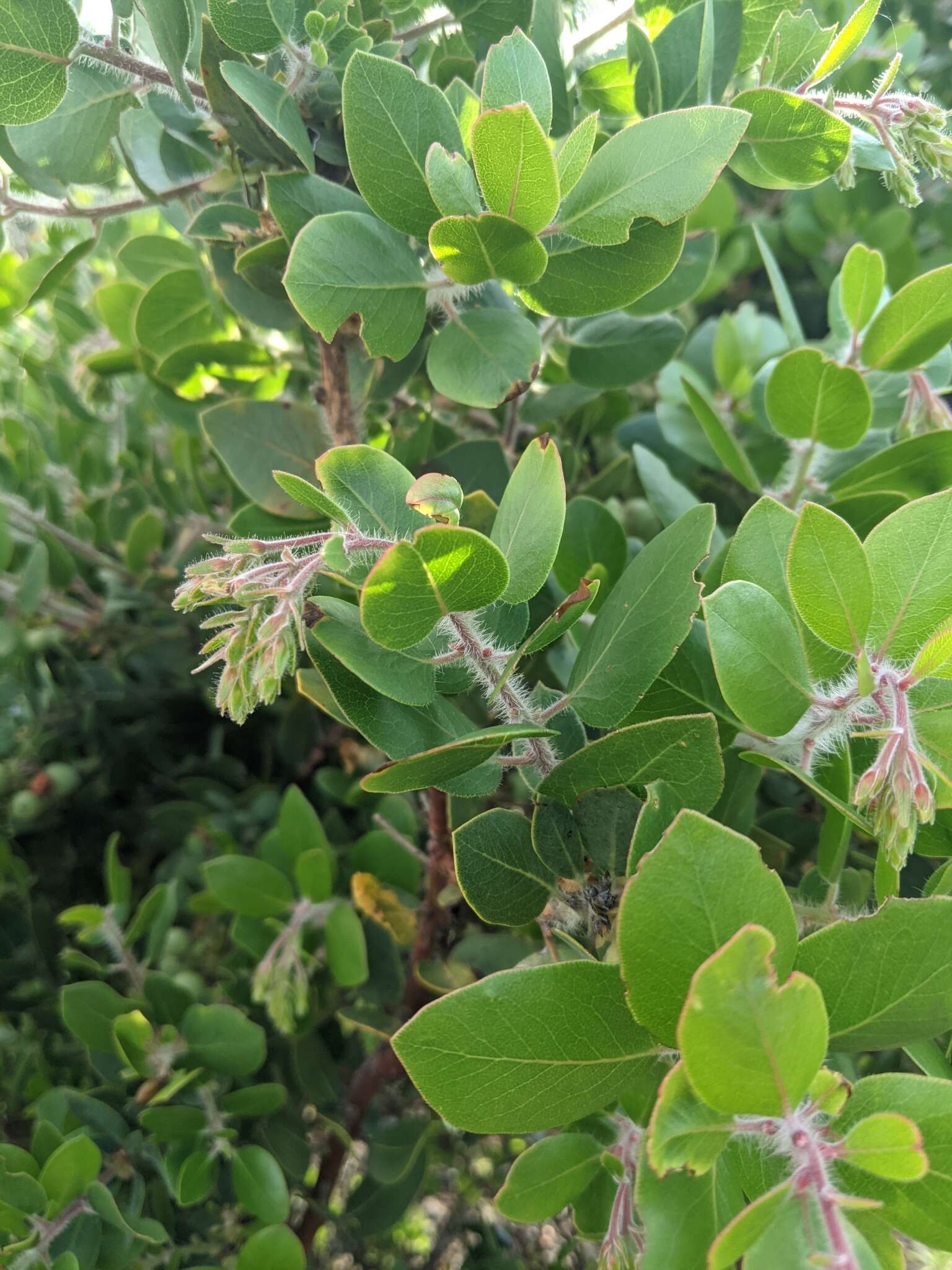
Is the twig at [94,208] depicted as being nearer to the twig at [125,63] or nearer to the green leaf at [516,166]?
the twig at [125,63]

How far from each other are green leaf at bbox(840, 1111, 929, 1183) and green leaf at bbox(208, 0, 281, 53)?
0.89 meters

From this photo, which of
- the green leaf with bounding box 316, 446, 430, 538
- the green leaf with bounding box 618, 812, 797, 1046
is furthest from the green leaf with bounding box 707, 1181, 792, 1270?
the green leaf with bounding box 316, 446, 430, 538

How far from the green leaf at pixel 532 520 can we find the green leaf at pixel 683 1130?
308mm

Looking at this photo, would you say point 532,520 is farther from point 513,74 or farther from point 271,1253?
point 271,1253

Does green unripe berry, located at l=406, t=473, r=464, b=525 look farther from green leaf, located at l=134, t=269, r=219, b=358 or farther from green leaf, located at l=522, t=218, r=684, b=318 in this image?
green leaf, located at l=134, t=269, r=219, b=358

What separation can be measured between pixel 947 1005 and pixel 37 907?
1373 mm

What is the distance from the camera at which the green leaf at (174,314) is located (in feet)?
3.73

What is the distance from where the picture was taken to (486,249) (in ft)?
2.22

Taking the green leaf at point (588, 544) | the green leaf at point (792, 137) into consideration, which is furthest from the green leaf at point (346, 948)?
the green leaf at point (792, 137)

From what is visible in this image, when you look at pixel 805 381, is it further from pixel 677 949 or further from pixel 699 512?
pixel 677 949

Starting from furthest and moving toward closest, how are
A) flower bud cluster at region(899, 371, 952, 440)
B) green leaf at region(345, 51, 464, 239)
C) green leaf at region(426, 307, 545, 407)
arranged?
flower bud cluster at region(899, 371, 952, 440) < green leaf at region(426, 307, 545, 407) < green leaf at region(345, 51, 464, 239)

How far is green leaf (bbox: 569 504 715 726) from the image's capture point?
60 centimetres

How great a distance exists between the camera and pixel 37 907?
1.44m

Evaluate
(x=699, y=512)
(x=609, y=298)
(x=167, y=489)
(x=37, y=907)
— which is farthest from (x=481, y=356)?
(x=37, y=907)
